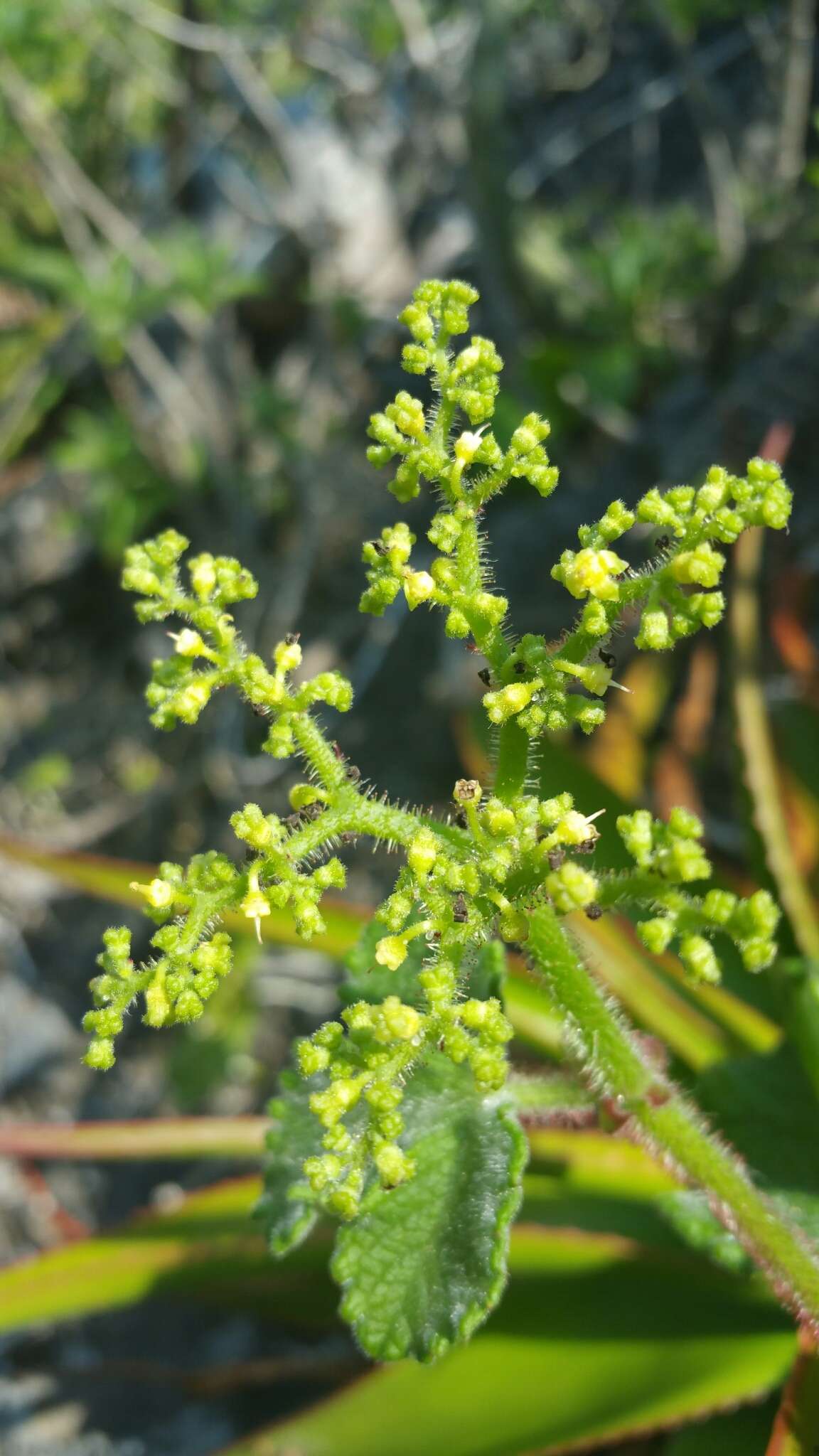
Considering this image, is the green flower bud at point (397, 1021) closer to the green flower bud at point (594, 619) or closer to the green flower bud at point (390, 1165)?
the green flower bud at point (390, 1165)

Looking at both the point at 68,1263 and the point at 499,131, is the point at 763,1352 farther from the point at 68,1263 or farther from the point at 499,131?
the point at 499,131

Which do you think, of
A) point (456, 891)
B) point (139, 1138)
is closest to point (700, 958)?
point (456, 891)

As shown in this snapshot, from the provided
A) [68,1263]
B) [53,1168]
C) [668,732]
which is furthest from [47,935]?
[668,732]

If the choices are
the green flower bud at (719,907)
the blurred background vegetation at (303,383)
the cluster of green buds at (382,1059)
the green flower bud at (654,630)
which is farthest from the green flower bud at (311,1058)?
the blurred background vegetation at (303,383)

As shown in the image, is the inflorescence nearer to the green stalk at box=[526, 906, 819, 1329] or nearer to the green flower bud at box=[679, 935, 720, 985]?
the green flower bud at box=[679, 935, 720, 985]

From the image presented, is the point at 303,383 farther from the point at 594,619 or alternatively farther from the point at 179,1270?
the point at 594,619

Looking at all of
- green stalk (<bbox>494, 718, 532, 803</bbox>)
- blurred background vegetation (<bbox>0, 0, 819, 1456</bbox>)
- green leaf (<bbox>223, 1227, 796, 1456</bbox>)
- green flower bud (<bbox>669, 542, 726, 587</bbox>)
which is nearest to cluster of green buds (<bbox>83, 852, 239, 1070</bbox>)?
green stalk (<bbox>494, 718, 532, 803</bbox>)
